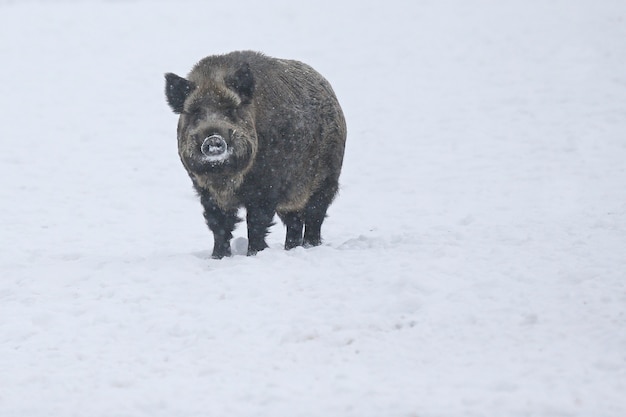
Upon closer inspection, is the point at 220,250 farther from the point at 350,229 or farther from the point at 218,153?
the point at 350,229

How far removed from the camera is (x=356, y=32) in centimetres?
2691

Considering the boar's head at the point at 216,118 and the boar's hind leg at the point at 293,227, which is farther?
the boar's hind leg at the point at 293,227

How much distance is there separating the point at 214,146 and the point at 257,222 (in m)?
1.09

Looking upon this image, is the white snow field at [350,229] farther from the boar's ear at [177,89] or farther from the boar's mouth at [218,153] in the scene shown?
the boar's ear at [177,89]

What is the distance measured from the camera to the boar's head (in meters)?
7.79

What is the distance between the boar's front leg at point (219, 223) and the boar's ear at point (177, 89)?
972mm

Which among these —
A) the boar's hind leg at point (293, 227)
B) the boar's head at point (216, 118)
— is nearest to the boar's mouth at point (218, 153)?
the boar's head at point (216, 118)

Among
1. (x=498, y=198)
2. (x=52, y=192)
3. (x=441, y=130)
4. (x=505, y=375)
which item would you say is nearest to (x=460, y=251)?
(x=505, y=375)

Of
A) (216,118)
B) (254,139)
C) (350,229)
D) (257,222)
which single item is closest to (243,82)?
(216,118)

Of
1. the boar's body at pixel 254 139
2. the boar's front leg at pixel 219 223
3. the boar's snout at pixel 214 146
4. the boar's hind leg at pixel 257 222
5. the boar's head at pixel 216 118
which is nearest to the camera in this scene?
the boar's snout at pixel 214 146

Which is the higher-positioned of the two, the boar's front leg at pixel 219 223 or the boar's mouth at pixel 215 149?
the boar's mouth at pixel 215 149

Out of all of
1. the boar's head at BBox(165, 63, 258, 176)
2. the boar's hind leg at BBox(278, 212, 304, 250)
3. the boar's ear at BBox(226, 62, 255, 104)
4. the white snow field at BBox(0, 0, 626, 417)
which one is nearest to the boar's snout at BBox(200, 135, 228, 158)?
the boar's head at BBox(165, 63, 258, 176)

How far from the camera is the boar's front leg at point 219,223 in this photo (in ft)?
27.9

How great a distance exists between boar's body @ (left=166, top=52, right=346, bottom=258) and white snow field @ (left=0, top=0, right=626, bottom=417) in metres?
0.64
